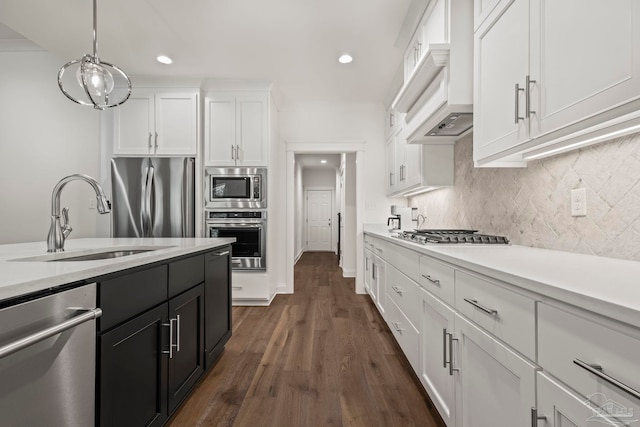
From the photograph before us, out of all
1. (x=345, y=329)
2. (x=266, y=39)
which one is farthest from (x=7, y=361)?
(x=266, y=39)

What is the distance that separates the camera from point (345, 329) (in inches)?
110

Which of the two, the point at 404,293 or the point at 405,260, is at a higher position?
the point at 405,260

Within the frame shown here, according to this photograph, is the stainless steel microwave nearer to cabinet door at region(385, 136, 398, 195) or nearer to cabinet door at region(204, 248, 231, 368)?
cabinet door at region(204, 248, 231, 368)

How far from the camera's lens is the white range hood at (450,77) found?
170 centimetres

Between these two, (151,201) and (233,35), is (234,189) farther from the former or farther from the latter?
(233,35)

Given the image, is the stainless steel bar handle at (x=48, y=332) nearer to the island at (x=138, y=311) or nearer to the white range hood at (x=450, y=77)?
the island at (x=138, y=311)

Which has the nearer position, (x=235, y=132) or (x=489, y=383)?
(x=489, y=383)

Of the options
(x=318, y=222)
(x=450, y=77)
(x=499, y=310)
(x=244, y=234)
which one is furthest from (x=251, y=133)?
(x=318, y=222)

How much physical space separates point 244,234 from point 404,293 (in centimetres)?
216

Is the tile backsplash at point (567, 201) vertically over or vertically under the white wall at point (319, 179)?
under

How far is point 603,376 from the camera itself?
568 mm

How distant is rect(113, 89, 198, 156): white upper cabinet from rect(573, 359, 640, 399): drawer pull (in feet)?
12.3

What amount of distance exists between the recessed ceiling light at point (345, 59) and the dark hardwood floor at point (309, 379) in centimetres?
274

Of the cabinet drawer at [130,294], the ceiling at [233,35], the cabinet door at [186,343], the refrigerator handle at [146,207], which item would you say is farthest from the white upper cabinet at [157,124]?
the cabinet drawer at [130,294]
